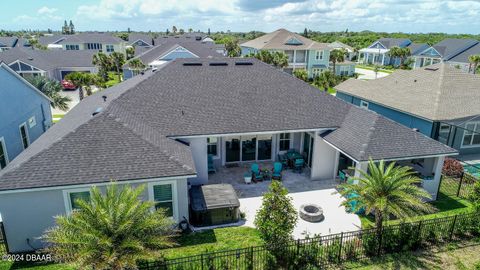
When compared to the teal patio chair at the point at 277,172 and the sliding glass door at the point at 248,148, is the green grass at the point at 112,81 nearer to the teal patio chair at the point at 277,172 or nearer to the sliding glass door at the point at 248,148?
the sliding glass door at the point at 248,148

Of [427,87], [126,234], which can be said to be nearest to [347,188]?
[126,234]

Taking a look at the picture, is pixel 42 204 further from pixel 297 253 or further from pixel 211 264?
pixel 297 253

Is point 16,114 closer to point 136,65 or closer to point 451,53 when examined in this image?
point 136,65

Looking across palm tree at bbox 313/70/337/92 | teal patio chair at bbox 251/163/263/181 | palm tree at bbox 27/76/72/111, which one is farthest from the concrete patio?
palm tree at bbox 313/70/337/92

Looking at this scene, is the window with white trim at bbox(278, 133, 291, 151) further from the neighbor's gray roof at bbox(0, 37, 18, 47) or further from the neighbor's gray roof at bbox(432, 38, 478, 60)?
the neighbor's gray roof at bbox(0, 37, 18, 47)

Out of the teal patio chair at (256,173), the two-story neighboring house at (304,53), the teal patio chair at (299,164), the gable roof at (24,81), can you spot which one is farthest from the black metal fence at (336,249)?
the two-story neighboring house at (304,53)

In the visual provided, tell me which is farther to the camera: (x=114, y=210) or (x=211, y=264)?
(x=211, y=264)

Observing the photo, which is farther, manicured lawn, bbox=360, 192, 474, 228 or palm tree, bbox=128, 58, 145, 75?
palm tree, bbox=128, 58, 145, 75
